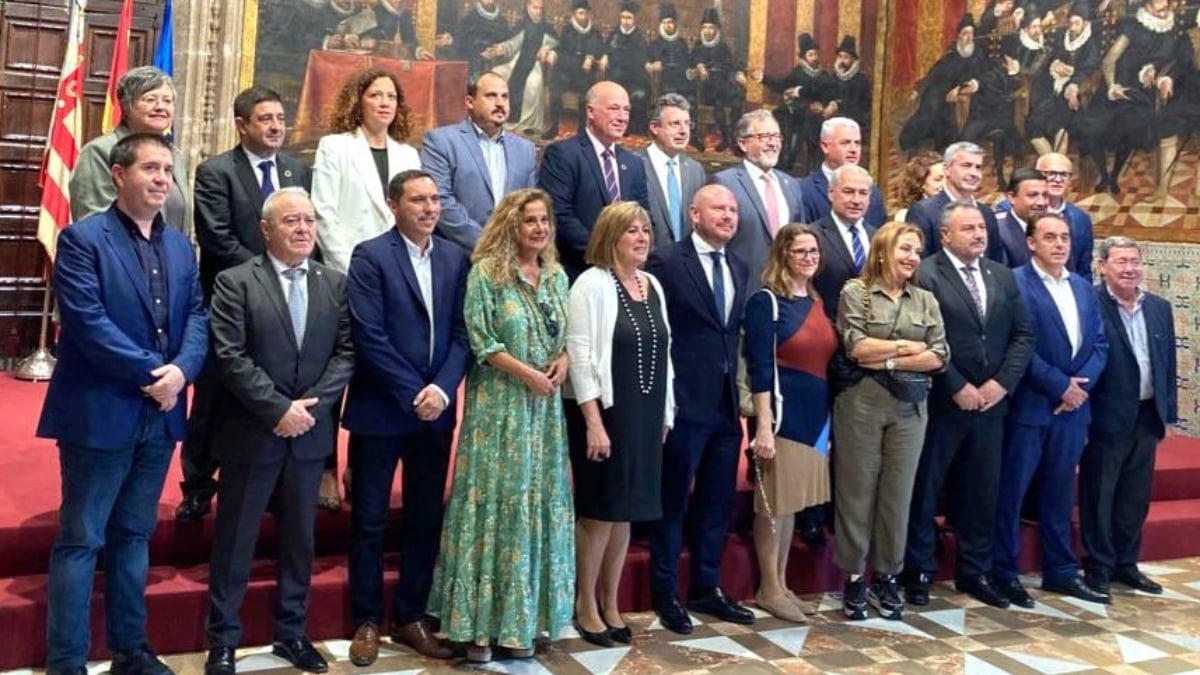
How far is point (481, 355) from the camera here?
14.1 feet

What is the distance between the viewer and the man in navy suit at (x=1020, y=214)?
6.25 metres

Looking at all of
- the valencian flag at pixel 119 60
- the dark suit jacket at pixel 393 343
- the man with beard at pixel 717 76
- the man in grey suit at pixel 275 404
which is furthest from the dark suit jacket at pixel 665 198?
the man with beard at pixel 717 76

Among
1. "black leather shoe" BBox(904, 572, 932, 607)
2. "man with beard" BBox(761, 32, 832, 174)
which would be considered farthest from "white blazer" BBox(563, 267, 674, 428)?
"man with beard" BBox(761, 32, 832, 174)

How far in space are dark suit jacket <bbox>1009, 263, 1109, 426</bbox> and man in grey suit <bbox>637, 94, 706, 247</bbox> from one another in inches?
65.5

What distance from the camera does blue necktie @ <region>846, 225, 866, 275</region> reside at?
550cm

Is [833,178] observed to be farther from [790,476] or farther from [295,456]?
[295,456]

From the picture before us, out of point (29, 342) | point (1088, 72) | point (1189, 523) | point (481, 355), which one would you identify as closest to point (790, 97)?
point (1088, 72)

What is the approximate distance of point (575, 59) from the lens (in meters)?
10.9

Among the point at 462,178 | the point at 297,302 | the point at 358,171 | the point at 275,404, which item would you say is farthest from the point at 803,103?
the point at 275,404

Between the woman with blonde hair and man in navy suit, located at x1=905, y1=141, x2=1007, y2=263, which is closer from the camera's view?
the woman with blonde hair

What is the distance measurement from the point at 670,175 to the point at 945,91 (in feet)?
22.9

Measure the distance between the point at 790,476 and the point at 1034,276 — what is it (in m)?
1.77

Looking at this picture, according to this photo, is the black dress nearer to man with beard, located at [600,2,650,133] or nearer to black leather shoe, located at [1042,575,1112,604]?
black leather shoe, located at [1042,575,1112,604]

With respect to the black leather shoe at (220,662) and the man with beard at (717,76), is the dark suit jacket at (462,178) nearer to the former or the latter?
the black leather shoe at (220,662)
